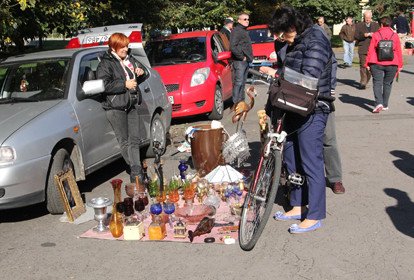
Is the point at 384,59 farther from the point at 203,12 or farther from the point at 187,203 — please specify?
the point at 203,12

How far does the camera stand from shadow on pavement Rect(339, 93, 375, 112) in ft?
39.7

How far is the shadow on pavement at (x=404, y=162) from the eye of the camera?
22.8 ft

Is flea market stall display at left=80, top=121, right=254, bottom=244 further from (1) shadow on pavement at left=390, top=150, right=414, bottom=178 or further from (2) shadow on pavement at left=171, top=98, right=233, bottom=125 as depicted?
(2) shadow on pavement at left=171, top=98, right=233, bottom=125

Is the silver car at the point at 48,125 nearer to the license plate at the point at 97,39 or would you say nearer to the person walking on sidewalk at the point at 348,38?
the license plate at the point at 97,39

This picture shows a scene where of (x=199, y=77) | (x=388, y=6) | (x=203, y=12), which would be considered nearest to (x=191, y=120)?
(x=199, y=77)

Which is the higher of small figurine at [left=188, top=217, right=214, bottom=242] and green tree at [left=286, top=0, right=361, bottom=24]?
small figurine at [left=188, top=217, right=214, bottom=242]

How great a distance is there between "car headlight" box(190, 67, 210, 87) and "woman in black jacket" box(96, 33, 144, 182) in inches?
161

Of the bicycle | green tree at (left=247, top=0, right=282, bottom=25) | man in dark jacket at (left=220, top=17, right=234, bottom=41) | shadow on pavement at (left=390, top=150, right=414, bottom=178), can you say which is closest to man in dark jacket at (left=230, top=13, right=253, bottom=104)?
man in dark jacket at (left=220, top=17, right=234, bottom=41)

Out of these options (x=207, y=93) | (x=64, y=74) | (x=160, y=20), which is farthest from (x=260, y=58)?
(x=64, y=74)

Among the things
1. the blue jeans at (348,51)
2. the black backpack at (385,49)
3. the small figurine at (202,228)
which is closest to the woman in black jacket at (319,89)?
the small figurine at (202,228)

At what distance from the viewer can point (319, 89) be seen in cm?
487

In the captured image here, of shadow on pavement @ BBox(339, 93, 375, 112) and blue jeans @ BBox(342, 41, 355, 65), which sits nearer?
shadow on pavement @ BBox(339, 93, 375, 112)

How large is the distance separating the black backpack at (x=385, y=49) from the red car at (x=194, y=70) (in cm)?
292

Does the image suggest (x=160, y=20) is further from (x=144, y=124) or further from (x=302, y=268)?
(x=302, y=268)
